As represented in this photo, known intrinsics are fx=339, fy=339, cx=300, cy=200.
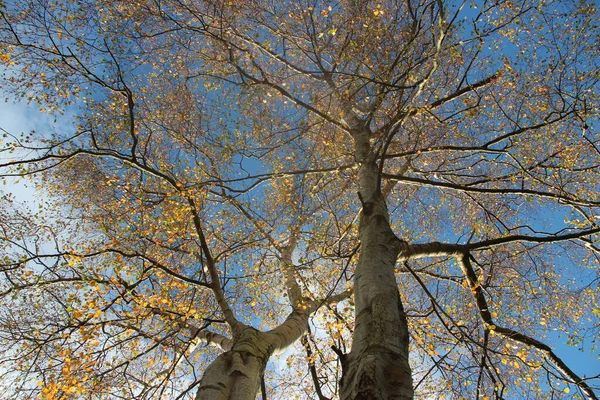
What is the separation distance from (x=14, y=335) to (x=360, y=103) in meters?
8.10

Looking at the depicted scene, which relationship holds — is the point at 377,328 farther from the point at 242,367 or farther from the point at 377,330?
the point at 242,367

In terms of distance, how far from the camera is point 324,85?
944cm

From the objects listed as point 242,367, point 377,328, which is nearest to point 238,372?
point 242,367

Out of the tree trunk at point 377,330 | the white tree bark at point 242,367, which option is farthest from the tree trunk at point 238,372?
the tree trunk at point 377,330

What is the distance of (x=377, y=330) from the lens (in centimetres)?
253

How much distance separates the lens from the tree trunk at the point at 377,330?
2.11 m

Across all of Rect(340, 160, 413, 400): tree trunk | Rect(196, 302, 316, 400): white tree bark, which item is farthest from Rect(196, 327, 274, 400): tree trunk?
Rect(340, 160, 413, 400): tree trunk

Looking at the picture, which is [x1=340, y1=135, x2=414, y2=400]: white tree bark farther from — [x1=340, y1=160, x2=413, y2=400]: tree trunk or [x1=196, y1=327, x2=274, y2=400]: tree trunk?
[x1=196, y1=327, x2=274, y2=400]: tree trunk

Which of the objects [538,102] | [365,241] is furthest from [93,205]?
[538,102]

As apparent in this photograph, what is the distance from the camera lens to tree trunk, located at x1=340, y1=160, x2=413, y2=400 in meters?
2.11

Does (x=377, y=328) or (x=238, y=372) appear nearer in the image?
(x=377, y=328)

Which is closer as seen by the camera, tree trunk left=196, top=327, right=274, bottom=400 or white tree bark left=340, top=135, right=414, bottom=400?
white tree bark left=340, top=135, right=414, bottom=400

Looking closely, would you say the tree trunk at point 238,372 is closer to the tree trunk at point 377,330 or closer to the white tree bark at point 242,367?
the white tree bark at point 242,367

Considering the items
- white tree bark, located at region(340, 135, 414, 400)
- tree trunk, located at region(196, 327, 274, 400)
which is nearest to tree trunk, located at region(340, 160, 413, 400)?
white tree bark, located at region(340, 135, 414, 400)
